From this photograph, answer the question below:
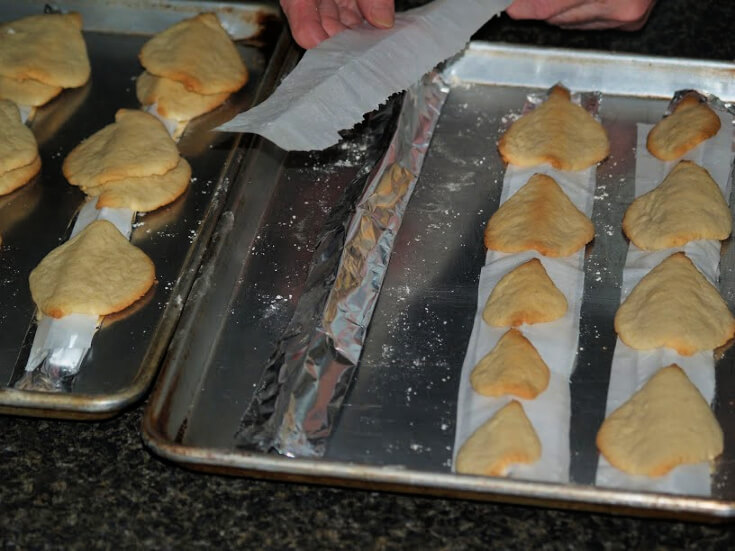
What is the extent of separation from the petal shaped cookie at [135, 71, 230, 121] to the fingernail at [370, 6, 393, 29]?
379 millimetres

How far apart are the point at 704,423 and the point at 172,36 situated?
53.7 inches

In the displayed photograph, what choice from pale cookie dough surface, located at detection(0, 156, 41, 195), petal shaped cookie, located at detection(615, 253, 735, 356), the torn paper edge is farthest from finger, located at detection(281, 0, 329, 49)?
petal shaped cookie, located at detection(615, 253, 735, 356)

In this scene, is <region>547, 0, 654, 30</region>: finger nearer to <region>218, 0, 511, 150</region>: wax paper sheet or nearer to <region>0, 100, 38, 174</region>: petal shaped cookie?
<region>218, 0, 511, 150</region>: wax paper sheet

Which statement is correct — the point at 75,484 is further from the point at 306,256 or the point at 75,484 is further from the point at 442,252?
the point at 442,252

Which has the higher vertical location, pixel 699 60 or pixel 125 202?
pixel 699 60

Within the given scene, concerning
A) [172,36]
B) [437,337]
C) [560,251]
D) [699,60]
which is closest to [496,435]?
[437,337]

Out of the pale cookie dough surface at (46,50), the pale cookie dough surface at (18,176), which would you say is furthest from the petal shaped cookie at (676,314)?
the pale cookie dough surface at (46,50)

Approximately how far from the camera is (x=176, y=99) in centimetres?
203

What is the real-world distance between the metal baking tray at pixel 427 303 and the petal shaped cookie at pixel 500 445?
0.16 ft

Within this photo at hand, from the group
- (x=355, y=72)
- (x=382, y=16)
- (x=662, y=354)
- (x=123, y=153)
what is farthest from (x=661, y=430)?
(x=123, y=153)

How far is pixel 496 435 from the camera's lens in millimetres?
1372

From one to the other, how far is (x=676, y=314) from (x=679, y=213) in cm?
24

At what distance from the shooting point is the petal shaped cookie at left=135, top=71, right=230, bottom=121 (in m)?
2.01

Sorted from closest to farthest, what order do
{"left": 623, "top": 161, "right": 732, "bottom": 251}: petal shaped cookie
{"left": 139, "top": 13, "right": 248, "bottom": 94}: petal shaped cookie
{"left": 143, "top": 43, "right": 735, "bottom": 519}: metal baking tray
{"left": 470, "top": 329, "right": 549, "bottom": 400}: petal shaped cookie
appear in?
1. {"left": 143, "top": 43, "right": 735, "bottom": 519}: metal baking tray
2. {"left": 470, "top": 329, "right": 549, "bottom": 400}: petal shaped cookie
3. {"left": 623, "top": 161, "right": 732, "bottom": 251}: petal shaped cookie
4. {"left": 139, "top": 13, "right": 248, "bottom": 94}: petal shaped cookie
